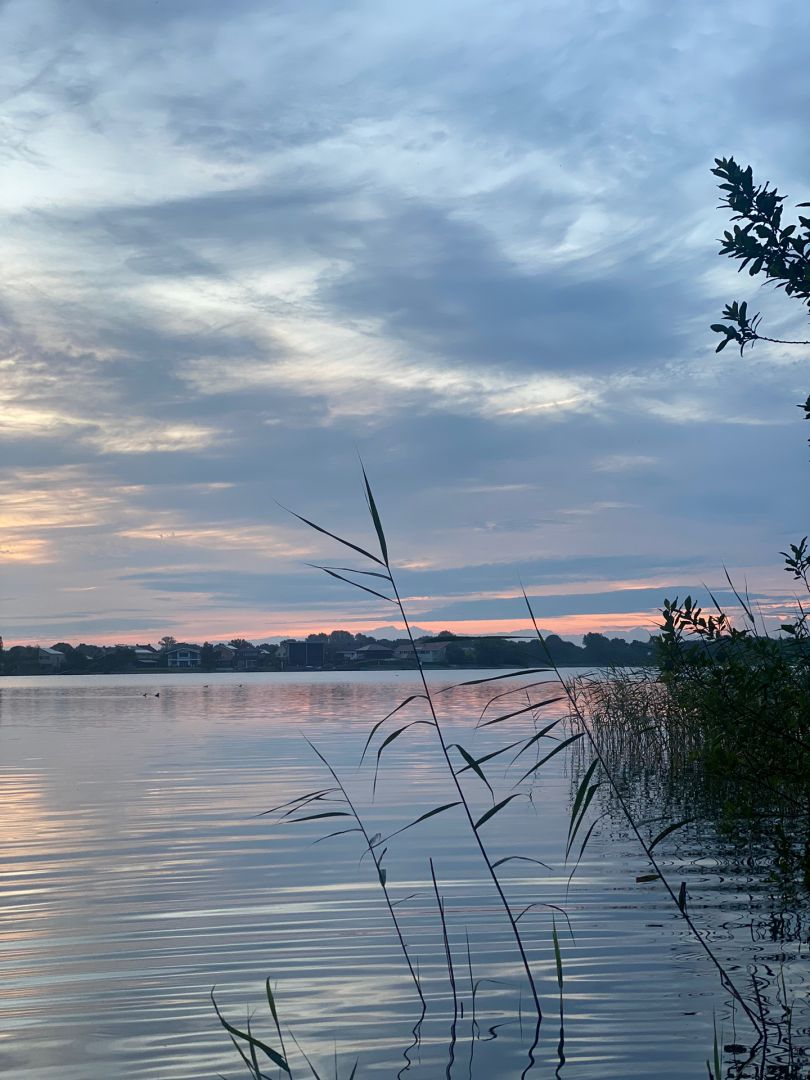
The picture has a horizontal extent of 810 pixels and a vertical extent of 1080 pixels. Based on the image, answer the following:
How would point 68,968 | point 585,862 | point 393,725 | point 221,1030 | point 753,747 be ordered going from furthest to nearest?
point 393,725, point 585,862, point 68,968, point 753,747, point 221,1030

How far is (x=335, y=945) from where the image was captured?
8648 millimetres

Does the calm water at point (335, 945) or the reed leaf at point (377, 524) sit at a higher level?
the reed leaf at point (377, 524)

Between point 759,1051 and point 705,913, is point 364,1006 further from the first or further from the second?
point 705,913

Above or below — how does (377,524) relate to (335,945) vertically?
above

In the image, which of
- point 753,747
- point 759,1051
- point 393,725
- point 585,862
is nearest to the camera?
point 759,1051

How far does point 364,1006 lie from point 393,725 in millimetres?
29198

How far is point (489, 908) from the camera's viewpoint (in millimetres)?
9914

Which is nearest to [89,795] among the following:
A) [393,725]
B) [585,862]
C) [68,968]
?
[585,862]

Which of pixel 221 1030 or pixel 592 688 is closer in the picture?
pixel 221 1030

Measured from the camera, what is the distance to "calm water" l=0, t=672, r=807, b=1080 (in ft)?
20.6

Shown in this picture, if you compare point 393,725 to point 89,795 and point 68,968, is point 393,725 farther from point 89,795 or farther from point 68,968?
point 68,968

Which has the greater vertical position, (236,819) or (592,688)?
(592,688)

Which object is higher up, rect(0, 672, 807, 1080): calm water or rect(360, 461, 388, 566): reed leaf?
rect(360, 461, 388, 566): reed leaf

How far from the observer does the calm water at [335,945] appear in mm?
6273
